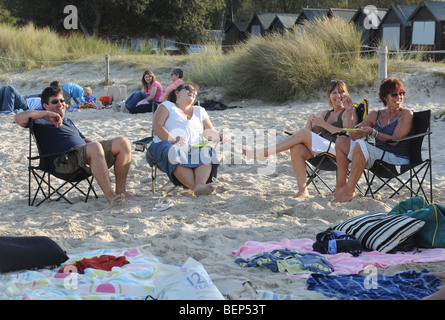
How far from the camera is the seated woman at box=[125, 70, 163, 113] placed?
9875mm

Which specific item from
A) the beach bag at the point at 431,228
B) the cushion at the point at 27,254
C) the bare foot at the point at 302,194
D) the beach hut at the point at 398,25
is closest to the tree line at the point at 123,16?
the beach hut at the point at 398,25

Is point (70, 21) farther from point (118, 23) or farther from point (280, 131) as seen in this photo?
point (280, 131)

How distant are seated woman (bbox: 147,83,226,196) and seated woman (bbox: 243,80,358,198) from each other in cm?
39

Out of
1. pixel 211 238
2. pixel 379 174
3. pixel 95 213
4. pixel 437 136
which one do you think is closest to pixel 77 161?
pixel 95 213

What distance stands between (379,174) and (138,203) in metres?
1.95

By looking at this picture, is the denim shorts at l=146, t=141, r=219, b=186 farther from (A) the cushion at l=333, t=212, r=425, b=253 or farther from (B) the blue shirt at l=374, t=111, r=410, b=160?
(A) the cushion at l=333, t=212, r=425, b=253

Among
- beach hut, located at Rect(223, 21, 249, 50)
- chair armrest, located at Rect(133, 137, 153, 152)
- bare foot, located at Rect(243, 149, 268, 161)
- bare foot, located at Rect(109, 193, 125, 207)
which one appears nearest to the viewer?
bare foot, located at Rect(109, 193, 125, 207)

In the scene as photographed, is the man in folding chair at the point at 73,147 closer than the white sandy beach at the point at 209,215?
No

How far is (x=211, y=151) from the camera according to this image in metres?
5.06

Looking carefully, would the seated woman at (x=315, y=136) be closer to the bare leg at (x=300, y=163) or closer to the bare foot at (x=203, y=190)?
the bare leg at (x=300, y=163)

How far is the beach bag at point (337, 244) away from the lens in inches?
129

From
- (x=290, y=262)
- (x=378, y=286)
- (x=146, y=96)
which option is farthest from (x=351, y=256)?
(x=146, y=96)

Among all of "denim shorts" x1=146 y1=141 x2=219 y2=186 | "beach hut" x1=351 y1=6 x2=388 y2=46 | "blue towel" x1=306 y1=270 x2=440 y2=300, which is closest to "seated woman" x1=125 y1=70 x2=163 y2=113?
"denim shorts" x1=146 y1=141 x2=219 y2=186

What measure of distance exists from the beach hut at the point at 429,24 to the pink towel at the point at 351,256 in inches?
592
